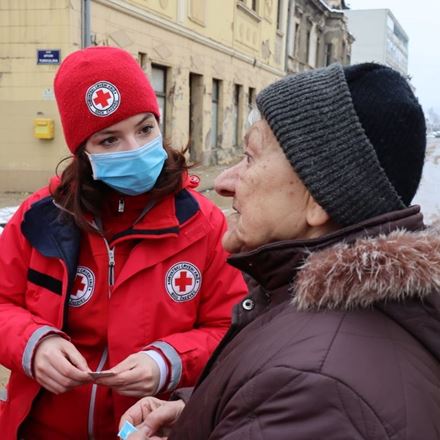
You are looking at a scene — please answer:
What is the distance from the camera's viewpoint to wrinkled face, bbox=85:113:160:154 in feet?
6.90

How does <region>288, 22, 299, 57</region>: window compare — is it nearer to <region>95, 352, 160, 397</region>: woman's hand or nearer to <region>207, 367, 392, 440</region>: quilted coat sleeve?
<region>95, 352, 160, 397</region>: woman's hand

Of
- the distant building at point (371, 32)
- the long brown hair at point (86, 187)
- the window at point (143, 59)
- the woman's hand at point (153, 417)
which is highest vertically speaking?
the long brown hair at point (86, 187)

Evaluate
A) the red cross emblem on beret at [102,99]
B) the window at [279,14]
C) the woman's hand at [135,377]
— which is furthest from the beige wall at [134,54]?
the woman's hand at [135,377]

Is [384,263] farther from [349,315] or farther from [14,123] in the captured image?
[14,123]

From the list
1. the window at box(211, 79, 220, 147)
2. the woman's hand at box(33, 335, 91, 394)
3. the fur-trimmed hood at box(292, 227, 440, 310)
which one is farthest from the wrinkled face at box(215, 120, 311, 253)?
the window at box(211, 79, 220, 147)

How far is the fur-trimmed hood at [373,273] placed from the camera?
1010 mm

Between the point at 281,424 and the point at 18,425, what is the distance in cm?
125

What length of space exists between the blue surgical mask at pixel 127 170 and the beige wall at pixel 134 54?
8.62 meters

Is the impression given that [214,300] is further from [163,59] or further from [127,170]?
[163,59]

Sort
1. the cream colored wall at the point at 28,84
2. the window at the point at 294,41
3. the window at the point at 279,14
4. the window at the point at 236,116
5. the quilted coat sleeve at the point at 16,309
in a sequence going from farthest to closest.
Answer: the window at the point at 294,41, the window at the point at 279,14, the window at the point at 236,116, the cream colored wall at the point at 28,84, the quilted coat sleeve at the point at 16,309

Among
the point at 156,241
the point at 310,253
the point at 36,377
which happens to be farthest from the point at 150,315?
the point at 310,253

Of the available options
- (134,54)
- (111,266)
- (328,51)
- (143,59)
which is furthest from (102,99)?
(328,51)

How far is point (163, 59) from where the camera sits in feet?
43.5

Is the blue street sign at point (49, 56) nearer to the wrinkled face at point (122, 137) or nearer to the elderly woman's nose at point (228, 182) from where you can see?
the wrinkled face at point (122, 137)
